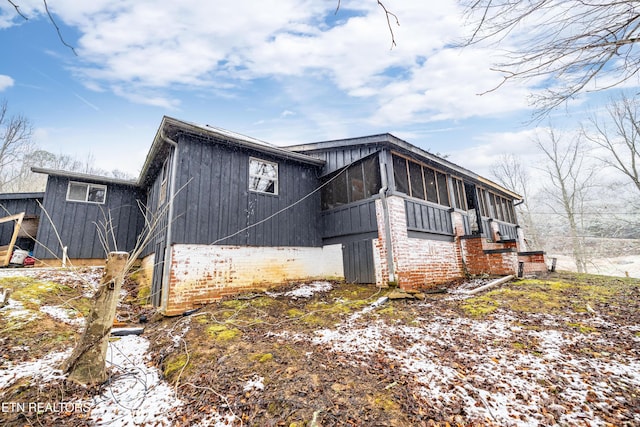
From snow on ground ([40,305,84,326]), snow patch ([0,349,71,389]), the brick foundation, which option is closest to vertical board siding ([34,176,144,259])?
snow on ground ([40,305,84,326])

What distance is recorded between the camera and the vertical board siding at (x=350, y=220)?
7.21 m

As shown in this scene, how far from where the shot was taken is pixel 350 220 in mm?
7738

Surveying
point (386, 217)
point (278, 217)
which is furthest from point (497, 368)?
point (278, 217)

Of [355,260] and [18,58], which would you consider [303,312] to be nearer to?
[355,260]

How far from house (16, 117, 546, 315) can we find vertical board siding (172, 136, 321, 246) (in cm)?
3

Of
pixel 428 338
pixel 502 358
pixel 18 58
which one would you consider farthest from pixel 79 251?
pixel 502 358

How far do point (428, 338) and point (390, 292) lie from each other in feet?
8.11

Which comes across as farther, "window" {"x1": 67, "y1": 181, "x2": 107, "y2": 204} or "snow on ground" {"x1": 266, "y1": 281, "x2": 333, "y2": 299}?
"window" {"x1": 67, "y1": 181, "x2": 107, "y2": 204}

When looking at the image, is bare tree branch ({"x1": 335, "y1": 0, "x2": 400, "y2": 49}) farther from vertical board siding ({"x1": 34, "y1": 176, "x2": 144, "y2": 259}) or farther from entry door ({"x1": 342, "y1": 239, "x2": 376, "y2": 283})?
vertical board siding ({"x1": 34, "y1": 176, "x2": 144, "y2": 259})

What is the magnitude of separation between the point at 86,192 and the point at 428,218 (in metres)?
13.2

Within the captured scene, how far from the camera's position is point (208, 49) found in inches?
217

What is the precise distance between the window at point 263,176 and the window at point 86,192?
747 cm

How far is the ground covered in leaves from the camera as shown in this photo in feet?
7.16

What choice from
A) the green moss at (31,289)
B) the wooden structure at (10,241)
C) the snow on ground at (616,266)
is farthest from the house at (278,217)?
the snow on ground at (616,266)
